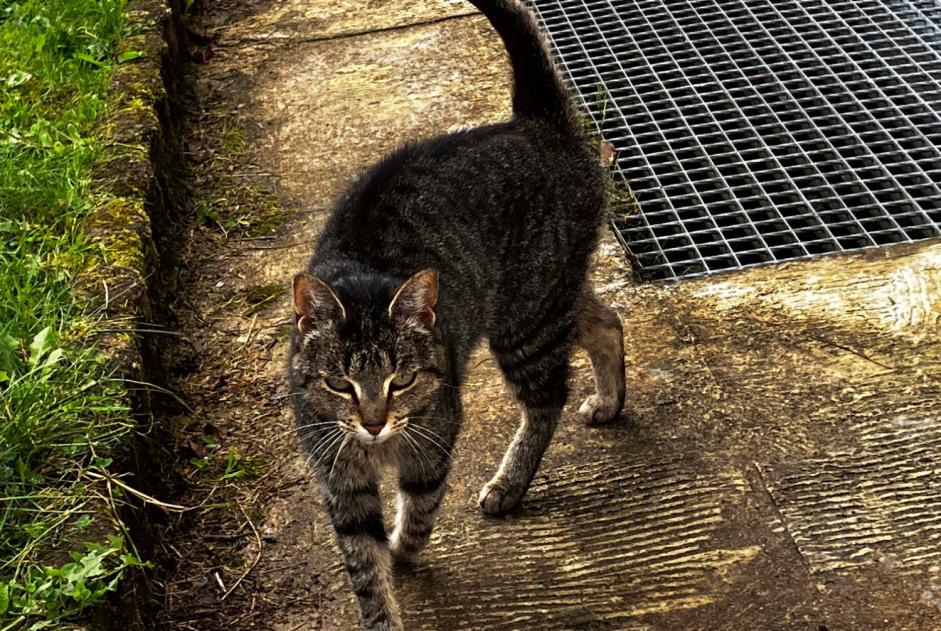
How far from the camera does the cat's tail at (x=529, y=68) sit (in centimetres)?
361

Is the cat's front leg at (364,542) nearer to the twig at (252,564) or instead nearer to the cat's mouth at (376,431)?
the cat's mouth at (376,431)

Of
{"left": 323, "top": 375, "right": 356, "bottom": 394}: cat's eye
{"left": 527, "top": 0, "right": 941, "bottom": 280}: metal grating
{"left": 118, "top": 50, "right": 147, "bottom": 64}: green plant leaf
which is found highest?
{"left": 323, "top": 375, "right": 356, "bottom": 394}: cat's eye

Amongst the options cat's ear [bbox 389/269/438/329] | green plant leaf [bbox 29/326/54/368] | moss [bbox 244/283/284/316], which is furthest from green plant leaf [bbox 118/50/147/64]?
cat's ear [bbox 389/269/438/329]

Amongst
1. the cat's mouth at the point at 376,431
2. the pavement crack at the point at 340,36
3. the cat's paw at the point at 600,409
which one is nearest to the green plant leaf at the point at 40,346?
the cat's mouth at the point at 376,431

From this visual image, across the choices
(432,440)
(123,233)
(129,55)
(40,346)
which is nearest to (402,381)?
(432,440)

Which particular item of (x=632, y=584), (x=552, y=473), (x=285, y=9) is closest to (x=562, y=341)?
(x=552, y=473)

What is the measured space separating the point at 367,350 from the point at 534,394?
0.78 metres

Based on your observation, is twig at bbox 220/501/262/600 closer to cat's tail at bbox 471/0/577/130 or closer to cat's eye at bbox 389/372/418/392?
cat's eye at bbox 389/372/418/392

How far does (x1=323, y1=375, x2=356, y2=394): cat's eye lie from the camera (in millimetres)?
3057

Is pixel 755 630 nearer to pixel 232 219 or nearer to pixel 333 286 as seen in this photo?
pixel 333 286

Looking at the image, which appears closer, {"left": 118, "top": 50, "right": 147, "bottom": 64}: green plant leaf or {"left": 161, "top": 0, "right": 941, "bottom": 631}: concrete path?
{"left": 161, "top": 0, "right": 941, "bottom": 631}: concrete path

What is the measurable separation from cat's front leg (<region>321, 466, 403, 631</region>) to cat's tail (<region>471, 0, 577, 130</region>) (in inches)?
55.1

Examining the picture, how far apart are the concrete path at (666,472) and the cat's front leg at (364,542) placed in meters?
0.18

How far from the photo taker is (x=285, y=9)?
21.1 feet
